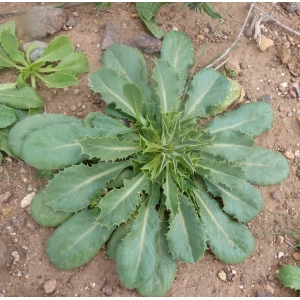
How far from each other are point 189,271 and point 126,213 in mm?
707

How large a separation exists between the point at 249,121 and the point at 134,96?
3.15 ft

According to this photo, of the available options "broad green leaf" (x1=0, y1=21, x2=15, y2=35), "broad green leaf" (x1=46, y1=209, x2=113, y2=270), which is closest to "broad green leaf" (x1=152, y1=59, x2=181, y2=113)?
"broad green leaf" (x1=46, y1=209, x2=113, y2=270)

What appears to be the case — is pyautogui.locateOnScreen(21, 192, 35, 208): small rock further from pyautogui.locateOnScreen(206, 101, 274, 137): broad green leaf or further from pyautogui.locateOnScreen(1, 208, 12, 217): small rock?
pyautogui.locateOnScreen(206, 101, 274, 137): broad green leaf

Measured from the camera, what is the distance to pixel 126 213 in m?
2.57

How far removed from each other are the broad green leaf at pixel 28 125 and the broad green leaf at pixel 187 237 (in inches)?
42.3

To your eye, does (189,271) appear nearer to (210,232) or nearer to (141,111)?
(210,232)

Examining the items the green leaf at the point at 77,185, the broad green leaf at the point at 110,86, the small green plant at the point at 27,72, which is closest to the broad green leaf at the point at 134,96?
the broad green leaf at the point at 110,86

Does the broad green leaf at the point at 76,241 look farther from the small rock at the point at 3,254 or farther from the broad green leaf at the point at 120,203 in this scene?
the small rock at the point at 3,254

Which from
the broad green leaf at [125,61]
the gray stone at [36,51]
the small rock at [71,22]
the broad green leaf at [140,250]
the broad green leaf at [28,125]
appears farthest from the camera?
the small rock at [71,22]

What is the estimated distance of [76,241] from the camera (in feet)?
8.52

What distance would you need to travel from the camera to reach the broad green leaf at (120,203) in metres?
2.52

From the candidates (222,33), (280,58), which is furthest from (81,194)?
(280,58)

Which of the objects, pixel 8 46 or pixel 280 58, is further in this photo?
pixel 280 58

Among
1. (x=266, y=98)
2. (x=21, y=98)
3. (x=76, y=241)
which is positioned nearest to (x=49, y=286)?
(x=76, y=241)
